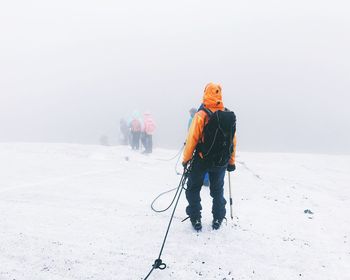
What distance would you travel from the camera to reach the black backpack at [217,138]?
5461 mm

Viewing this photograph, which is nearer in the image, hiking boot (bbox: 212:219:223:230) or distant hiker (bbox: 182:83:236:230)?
distant hiker (bbox: 182:83:236:230)

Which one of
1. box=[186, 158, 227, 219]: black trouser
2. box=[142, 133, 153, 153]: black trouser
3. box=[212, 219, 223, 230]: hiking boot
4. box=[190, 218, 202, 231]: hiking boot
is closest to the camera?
box=[186, 158, 227, 219]: black trouser

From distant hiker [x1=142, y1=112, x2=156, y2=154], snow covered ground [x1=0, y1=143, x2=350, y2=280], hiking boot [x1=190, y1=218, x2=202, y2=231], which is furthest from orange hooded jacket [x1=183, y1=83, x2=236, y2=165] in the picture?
distant hiker [x1=142, y1=112, x2=156, y2=154]

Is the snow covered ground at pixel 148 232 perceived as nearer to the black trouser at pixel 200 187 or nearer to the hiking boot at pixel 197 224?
the hiking boot at pixel 197 224

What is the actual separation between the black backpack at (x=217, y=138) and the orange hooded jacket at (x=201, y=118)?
0.08m

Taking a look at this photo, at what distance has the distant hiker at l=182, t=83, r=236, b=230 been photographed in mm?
5488

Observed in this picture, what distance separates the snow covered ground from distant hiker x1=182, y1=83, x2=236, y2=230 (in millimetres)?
775

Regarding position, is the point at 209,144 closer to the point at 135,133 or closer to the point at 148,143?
the point at 148,143

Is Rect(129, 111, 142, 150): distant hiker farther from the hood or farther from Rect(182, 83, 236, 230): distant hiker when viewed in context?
the hood

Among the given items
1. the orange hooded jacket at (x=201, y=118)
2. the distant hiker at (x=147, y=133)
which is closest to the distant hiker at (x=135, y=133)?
the distant hiker at (x=147, y=133)

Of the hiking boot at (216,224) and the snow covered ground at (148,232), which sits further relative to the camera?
the hiking boot at (216,224)

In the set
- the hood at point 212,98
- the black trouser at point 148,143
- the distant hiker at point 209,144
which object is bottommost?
the black trouser at point 148,143

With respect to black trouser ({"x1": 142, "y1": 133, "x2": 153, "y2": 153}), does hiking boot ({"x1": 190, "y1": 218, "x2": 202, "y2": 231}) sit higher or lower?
higher

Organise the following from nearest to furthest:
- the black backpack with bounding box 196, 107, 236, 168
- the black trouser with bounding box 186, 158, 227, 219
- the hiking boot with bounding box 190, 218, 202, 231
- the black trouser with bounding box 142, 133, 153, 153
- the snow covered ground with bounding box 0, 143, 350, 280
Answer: the snow covered ground with bounding box 0, 143, 350, 280, the black backpack with bounding box 196, 107, 236, 168, the black trouser with bounding box 186, 158, 227, 219, the hiking boot with bounding box 190, 218, 202, 231, the black trouser with bounding box 142, 133, 153, 153
